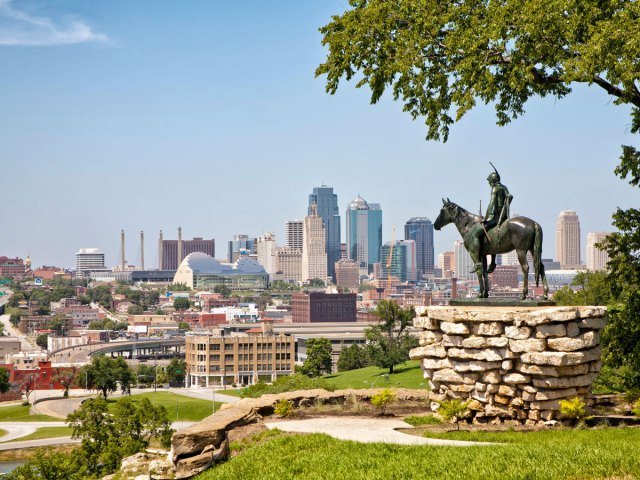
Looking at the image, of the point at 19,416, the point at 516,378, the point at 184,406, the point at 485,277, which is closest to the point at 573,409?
the point at 516,378

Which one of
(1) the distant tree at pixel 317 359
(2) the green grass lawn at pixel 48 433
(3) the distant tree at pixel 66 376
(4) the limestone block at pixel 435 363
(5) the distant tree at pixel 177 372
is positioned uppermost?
(4) the limestone block at pixel 435 363

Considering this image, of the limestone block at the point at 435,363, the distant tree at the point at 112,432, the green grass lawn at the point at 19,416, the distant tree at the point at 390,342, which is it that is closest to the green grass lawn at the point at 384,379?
the distant tree at the point at 390,342

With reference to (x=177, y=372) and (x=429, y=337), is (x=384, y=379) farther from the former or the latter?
(x=177, y=372)

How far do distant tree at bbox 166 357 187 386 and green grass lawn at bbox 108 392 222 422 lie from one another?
75.8 ft

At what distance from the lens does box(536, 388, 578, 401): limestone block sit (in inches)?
522

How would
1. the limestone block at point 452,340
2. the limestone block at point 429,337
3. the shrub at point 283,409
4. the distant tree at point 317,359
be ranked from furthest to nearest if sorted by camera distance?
the distant tree at point 317,359, the shrub at point 283,409, the limestone block at point 429,337, the limestone block at point 452,340

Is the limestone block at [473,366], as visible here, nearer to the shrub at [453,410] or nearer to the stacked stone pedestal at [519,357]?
the stacked stone pedestal at [519,357]

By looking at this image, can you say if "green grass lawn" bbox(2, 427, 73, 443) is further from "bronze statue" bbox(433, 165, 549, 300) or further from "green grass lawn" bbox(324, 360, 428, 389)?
"bronze statue" bbox(433, 165, 549, 300)

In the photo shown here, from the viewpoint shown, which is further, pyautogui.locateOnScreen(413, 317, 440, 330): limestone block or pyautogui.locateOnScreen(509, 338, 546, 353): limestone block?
pyautogui.locateOnScreen(413, 317, 440, 330): limestone block

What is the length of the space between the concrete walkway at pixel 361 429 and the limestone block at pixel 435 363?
94 centimetres

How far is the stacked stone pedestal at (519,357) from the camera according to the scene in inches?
516

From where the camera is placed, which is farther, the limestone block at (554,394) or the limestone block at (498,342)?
the limestone block at (498,342)

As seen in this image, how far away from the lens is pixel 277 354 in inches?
4065

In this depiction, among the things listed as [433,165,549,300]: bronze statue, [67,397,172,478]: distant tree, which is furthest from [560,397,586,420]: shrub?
[67,397,172,478]: distant tree
